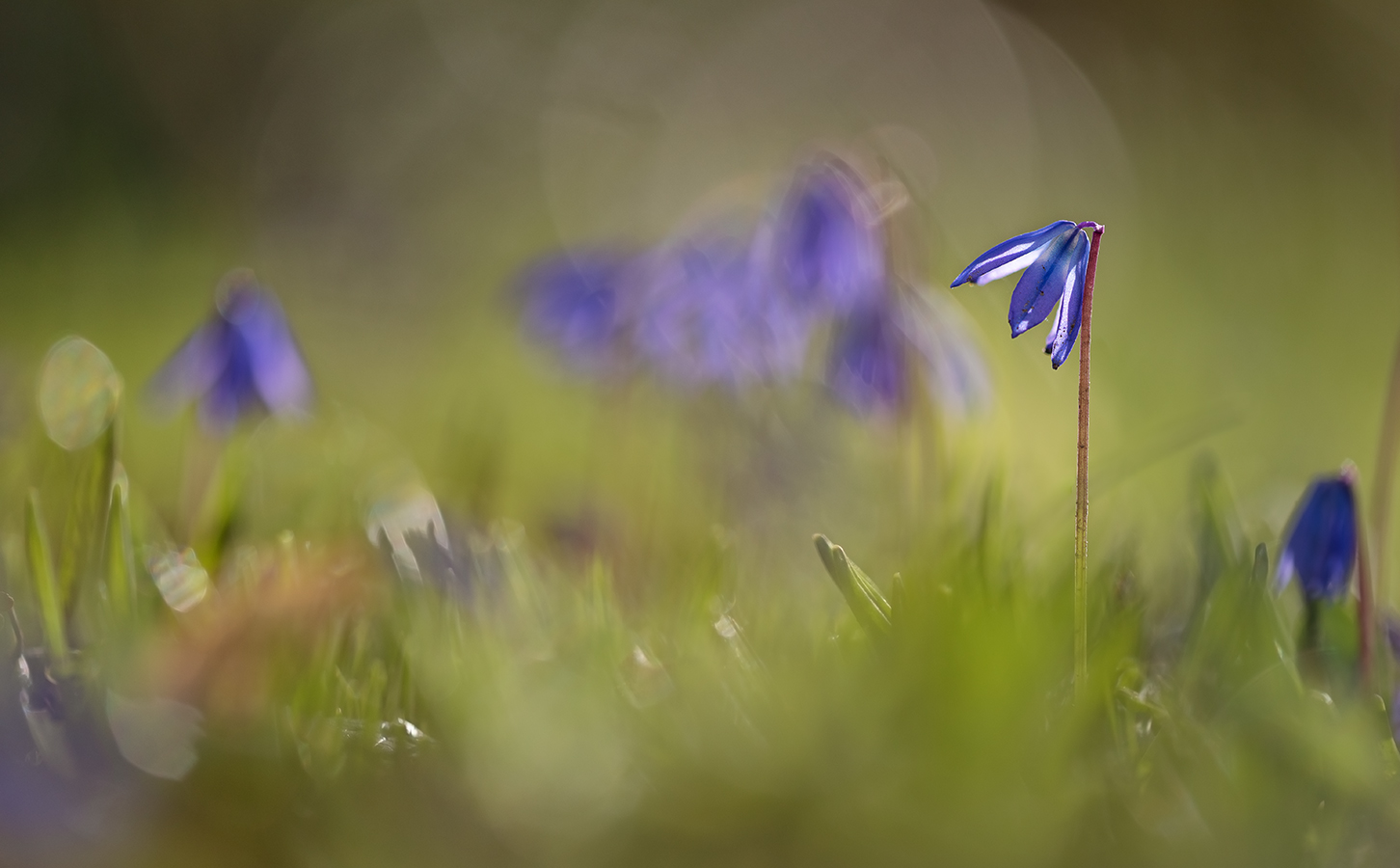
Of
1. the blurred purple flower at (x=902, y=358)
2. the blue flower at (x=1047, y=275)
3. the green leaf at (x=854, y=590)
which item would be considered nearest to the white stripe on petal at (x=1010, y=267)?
the blue flower at (x=1047, y=275)

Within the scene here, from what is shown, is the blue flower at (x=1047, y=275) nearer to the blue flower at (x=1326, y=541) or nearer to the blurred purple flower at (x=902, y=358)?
the blue flower at (x=1326, y=541)

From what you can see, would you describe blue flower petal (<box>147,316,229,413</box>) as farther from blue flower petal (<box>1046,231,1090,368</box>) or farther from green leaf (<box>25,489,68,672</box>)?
blue flower petal (<box>1046,231,1090,368</box>)

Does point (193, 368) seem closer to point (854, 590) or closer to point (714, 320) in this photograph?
point (714, 320)

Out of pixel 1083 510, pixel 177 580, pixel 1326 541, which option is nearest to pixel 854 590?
pixel 1083 510

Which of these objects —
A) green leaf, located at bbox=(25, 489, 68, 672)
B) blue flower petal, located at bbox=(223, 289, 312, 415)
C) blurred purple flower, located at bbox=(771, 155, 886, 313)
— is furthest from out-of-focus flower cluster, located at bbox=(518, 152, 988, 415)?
green leaf, located at bbox=(25, 489, 68, 672)

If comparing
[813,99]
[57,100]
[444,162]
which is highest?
[57,100]

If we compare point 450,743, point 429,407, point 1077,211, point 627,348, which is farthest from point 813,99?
point 450,743

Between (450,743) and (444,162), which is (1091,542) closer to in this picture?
(450,743)
